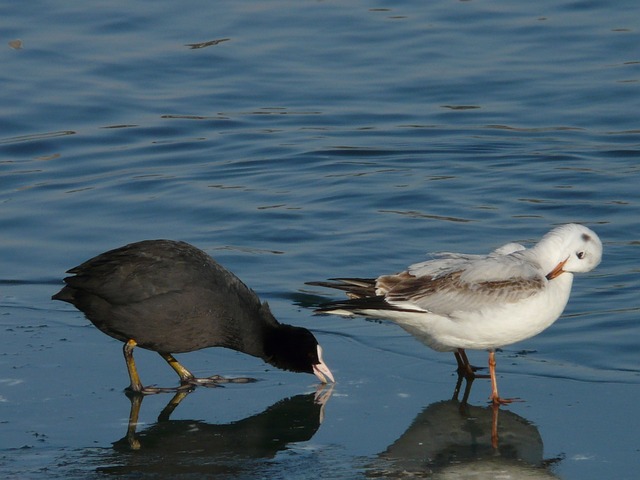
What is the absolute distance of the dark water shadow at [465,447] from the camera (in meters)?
6.30

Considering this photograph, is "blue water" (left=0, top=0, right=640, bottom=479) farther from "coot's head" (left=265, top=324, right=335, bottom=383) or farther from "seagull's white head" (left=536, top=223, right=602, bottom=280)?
"seagull's white head" (left=536, top=223, right=602, bottom=280)

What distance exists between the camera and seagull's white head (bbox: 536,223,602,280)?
7516mm

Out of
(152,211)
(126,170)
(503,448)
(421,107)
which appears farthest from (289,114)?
(503,448)

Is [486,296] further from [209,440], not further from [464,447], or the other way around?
[209,440]

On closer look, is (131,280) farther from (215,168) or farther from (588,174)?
(588,174)

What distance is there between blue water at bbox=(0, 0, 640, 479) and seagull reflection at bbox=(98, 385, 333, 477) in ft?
0.07

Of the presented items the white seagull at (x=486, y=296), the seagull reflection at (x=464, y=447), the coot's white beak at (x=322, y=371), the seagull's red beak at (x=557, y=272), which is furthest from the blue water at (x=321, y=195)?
the seagull's red beak at (x=557, y=272)

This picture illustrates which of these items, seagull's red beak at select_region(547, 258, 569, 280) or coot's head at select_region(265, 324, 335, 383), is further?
coot's head at select_region(265, 324, 335, 383)


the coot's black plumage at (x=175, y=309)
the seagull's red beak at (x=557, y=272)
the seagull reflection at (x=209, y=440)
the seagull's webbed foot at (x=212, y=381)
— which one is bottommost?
the seagull reflection at (x=209, y=440)

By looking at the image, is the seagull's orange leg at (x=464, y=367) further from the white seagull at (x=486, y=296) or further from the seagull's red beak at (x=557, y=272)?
the seagull's red beak at (x=557, y=272)

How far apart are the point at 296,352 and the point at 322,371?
0.75 ft

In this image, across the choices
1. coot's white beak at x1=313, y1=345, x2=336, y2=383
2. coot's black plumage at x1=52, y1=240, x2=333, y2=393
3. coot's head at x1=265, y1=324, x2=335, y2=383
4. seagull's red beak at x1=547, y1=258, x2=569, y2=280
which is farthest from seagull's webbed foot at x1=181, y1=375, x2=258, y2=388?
seagull's red beak at x1=547, y1=258, x2=569, y2=280

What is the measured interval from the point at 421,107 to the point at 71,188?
4.65 m

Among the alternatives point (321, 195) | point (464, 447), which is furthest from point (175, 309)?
point (321, 195)
